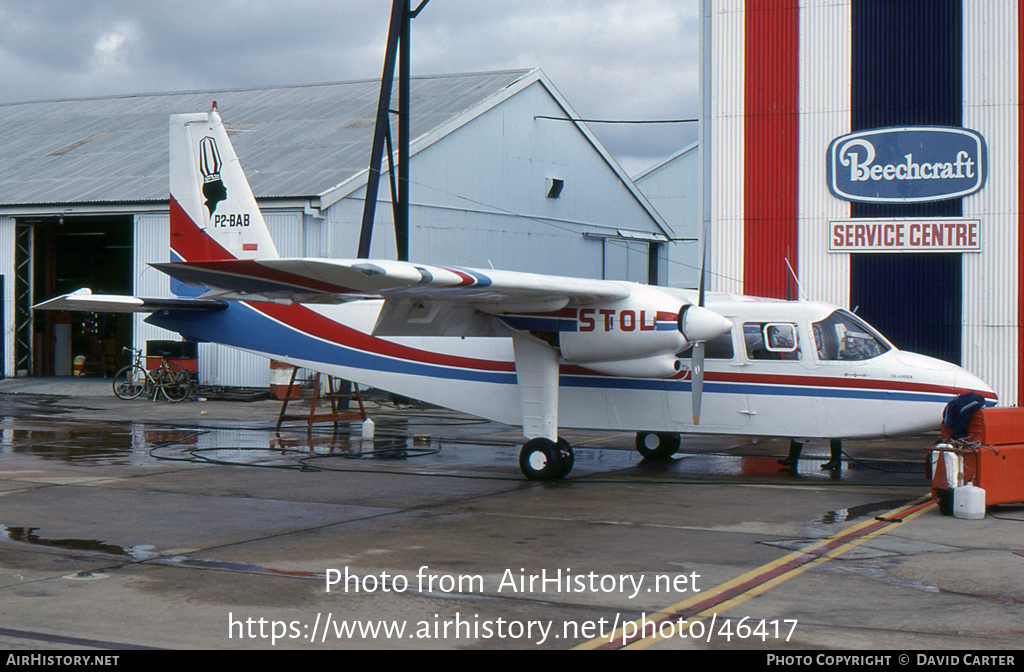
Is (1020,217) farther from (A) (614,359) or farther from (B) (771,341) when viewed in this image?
(A) (614,359)

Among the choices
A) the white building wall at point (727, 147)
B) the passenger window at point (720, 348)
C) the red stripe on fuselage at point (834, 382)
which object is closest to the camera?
the red stripe on fuselage at point (834, 382)

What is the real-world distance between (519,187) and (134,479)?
20822 mm

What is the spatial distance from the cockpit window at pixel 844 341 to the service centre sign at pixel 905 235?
26.1 ft

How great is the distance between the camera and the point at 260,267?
30.7ft

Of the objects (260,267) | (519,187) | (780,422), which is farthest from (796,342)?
(519,187)

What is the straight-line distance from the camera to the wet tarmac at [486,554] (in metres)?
6.34

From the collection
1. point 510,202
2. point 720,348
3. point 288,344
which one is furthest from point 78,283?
point 720,348

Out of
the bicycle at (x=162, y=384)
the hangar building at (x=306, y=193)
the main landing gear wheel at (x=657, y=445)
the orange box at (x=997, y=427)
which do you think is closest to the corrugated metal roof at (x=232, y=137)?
the hangar building at (x=306, y=193)

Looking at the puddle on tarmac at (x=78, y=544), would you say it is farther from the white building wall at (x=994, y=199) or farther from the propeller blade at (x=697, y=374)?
the white building wall at (x=994, y=199)

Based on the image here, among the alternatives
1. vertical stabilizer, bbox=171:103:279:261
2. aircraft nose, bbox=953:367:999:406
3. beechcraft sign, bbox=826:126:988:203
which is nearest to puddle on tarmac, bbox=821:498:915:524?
aircraft nose, bbox=953:367:999:406

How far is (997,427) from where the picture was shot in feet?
34.7

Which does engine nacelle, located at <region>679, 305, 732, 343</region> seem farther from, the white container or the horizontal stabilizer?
the horizontal stabilizer

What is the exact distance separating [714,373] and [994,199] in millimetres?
9962

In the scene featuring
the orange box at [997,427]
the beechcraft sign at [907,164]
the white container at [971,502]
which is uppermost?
the beechcraft sign at [907,164]
